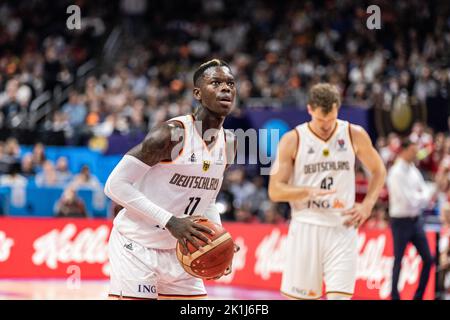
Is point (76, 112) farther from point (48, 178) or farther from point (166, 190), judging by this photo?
point (166, 190)

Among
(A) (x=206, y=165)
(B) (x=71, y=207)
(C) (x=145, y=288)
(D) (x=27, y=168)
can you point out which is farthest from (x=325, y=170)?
(D) (x=27, y=168)

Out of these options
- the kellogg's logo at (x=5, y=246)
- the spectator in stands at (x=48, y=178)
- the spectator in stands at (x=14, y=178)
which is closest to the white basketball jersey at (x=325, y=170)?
the kellogg's logo at (x=5, y=246)

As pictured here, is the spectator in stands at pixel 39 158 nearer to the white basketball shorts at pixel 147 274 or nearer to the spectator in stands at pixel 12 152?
the spectator in stands at pixel 12 152

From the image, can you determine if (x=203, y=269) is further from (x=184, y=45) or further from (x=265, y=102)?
(x=184, y=45)

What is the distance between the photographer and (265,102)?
18219mm

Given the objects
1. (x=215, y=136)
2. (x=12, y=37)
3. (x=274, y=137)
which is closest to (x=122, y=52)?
(x=12, y=37)

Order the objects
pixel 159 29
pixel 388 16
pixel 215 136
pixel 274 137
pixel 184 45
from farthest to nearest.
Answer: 1. pixel 159 29
2. pixel 184 45
3. pixel 388 16
4. pixel 274 137
5. pixel 215 136

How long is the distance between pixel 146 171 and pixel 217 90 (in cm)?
67

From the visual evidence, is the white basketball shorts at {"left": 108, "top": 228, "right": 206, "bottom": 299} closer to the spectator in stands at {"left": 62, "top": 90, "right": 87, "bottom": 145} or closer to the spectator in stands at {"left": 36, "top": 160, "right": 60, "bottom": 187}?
the spectator in stands at {"left": 36, "top": 160, "right": 60, "bottom": 187}

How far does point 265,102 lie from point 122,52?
6.55m

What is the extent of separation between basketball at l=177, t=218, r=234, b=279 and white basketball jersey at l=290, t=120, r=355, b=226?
82.4 inches

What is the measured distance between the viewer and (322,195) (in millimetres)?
7312

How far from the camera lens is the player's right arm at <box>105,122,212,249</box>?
17.1 feet

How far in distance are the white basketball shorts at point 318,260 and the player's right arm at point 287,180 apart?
0.27 metres
